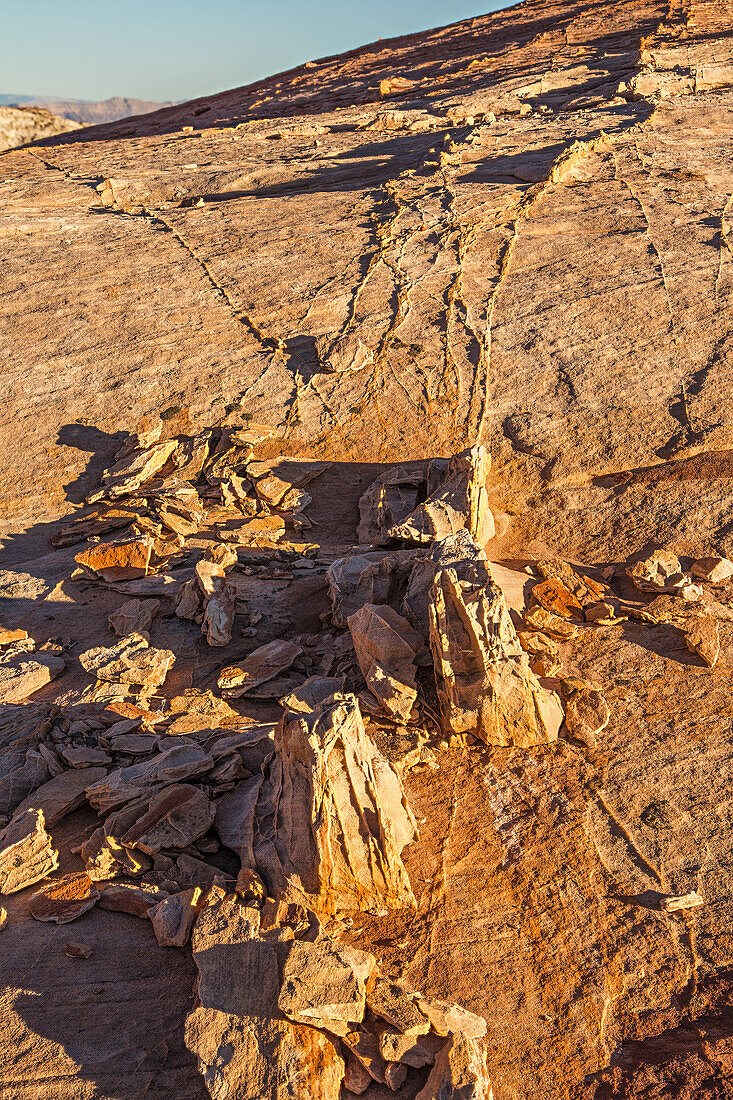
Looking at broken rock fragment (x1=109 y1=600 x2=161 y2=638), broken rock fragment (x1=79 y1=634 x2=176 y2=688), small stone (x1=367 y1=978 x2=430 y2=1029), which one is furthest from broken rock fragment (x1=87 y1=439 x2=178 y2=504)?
small stone (x1=367 y1=978 x2=430 y2=1029)

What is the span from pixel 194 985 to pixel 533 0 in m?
30.5

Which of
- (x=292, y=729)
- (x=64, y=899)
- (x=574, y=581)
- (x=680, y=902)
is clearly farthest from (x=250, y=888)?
(x=574, y=581)

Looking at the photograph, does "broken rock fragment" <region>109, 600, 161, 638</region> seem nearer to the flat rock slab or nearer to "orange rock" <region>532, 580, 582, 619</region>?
the flat rock slab

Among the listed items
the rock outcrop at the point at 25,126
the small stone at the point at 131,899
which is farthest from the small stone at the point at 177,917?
the rock outcrop at the point at 25,126

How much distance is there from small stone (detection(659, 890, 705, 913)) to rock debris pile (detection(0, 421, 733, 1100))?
0.01 metres

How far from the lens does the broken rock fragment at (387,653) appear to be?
5203 mm

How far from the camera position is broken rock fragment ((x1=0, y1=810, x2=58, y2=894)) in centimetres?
431

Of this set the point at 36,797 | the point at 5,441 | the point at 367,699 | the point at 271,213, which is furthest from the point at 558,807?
the point at 271,213

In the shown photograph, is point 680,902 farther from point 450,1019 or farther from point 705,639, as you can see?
point 705,639

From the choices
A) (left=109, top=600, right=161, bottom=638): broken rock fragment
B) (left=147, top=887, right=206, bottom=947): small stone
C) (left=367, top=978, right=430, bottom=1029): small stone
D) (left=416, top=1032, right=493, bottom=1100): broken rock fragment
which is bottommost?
(left=416, top=1032, right=493, bottom=1100): broken rock fragment

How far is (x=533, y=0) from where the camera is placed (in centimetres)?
2600

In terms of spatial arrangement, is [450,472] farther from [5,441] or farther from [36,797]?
[5,441]

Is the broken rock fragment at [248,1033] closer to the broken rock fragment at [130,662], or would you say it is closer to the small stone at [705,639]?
the broken rock fragment at [130,662]

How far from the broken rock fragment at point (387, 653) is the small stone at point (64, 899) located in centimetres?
203
